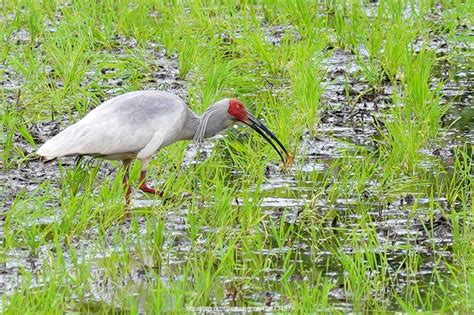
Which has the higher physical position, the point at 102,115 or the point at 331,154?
the point at 102,115

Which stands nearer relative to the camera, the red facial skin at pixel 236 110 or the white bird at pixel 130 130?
the white bird at pixel 130 130

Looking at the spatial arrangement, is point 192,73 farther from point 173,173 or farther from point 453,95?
point 173,173

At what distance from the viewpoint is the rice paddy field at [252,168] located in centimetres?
611

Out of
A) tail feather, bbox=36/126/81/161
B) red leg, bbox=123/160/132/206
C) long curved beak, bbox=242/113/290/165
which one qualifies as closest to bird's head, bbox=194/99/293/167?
long curved beak, bbox=242/113/290/165

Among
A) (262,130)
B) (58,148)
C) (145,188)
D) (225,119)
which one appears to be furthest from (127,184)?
(262,130)

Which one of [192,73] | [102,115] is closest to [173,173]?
[102,115]

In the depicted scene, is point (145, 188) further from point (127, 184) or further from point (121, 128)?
point (121, 128)

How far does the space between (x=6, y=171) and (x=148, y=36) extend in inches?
130

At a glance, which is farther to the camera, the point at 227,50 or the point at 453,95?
the point at 227,50

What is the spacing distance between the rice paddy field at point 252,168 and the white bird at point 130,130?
13cm

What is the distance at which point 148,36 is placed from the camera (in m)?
11.2

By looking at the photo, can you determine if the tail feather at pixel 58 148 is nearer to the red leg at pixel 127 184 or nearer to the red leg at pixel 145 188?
the red leg at pixel 127 184

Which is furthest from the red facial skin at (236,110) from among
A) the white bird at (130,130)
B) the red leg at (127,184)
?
the red leg at (127,184)

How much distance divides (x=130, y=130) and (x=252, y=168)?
909 millimetres
